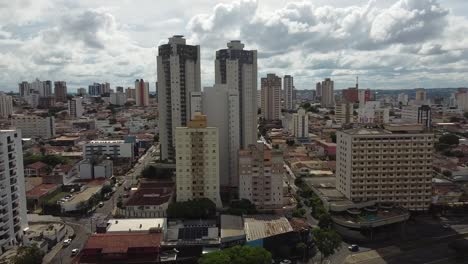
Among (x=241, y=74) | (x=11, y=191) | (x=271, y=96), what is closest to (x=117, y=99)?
(x=271, y=96)

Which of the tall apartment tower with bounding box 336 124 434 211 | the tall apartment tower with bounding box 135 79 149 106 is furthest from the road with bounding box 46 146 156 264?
the tall apartment tower with bounding box 135 79 149 106

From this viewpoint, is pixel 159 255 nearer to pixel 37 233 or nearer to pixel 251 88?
pixel 37 233

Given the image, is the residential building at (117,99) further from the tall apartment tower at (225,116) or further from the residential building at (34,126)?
Answer: the tall apartment tower at (225,116)

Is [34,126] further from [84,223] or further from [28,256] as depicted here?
[28,256]

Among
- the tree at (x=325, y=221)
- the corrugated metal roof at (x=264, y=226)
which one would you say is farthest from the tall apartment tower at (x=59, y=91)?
the tree at (x=325, y=221)

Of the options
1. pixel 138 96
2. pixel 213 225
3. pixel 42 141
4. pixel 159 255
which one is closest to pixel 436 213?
pixel 213 225

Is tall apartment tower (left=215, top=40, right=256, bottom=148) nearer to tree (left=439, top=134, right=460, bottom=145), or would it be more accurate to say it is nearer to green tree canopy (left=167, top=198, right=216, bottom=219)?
green tree canopy (left=167, top=198, right=216, bottom=219)
